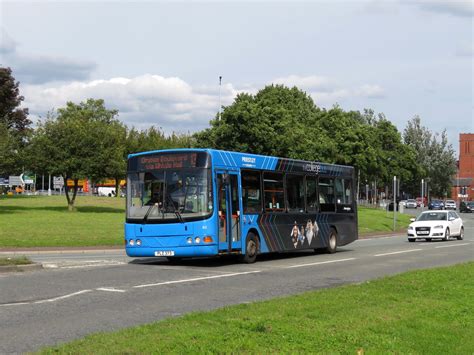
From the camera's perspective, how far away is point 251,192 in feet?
61.3

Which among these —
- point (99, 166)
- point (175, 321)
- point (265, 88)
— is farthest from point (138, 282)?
point (265, 88)

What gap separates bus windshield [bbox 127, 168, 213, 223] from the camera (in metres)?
16.9

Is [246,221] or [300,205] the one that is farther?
[300,205]

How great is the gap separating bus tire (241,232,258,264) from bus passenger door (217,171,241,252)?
0.49 metres

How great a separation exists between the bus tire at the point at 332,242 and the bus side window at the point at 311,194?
1558 millimetres

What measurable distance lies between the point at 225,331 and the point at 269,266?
34.7 feet

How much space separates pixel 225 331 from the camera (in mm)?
7492

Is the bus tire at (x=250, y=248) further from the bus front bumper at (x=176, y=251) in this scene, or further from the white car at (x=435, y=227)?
the white car at (x=435, y=227)

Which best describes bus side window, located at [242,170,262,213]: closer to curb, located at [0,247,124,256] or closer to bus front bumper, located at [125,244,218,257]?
bus front bumper, located at [125,244,218,257]

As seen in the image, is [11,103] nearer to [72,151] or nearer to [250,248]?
[72,151]

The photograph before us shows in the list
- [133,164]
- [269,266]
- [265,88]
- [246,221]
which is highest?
[265,88]

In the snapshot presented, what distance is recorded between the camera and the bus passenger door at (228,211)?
17.2m

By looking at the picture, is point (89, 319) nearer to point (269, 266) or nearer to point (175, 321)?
point (175, 321)

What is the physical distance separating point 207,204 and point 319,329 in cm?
945
